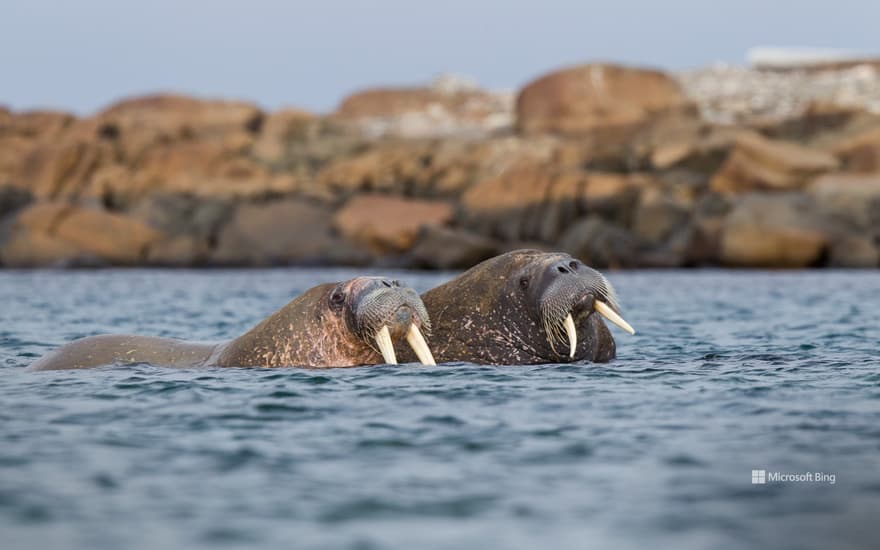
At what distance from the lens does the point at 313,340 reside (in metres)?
11.8

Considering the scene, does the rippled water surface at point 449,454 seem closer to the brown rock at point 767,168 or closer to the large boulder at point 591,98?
the brown rock at point 767,168

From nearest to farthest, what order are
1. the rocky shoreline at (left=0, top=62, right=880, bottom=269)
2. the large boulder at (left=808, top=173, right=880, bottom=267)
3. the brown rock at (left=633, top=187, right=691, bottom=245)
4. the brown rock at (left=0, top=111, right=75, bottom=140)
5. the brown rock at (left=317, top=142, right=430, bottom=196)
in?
1. the large boulder at (left=808, top=173, right=880, bottom=267)
2. the rocky shoreline at (left=0, top=62, right=880, bottom=269)
3. the brown rock at (left=633, top=187, right=691, bottom=245)
4. the brown rock at (left=317, top=142, right=430, bottom=196)
5. the brown rock at (left=0, top=111, right=75, bottom=140)

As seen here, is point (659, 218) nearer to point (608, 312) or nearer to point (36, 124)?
point (608, 312)

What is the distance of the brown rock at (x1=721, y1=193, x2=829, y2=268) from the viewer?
43.1 metres

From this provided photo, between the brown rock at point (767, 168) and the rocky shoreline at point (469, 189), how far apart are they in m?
0.07

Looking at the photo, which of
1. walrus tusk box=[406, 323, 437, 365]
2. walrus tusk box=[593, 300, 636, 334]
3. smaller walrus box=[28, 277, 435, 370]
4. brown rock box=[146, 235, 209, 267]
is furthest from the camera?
brown rock box=[146, 235, 209, 267]

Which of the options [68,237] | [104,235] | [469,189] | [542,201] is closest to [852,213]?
[542,201]

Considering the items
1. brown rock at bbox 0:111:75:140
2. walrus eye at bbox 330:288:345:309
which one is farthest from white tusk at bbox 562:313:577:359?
brown rock at bbox 0:111:75:140

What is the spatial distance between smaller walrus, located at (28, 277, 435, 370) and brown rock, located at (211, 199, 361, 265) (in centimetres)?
3823

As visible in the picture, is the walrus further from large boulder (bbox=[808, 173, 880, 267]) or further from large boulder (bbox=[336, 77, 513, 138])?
large boulder (bbox=[336, 77, 513, 138])

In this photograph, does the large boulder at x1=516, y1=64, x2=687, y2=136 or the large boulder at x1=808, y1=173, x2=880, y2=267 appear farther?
the large boulder at x1=516, y1=64, x2=687, y2=136

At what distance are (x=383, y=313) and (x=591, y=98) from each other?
6917 centimetres

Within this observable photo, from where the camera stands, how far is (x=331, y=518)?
257 inches
